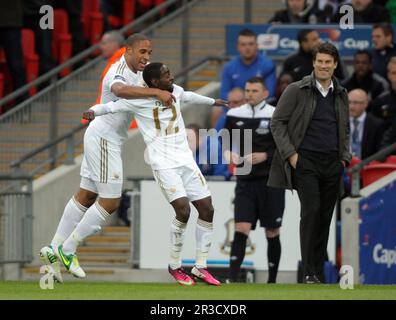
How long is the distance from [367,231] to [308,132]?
3116 mm

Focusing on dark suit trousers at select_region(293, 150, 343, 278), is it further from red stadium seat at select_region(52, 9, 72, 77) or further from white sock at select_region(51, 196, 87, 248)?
red stadium seat at select_region(52, 9, 72, 77)

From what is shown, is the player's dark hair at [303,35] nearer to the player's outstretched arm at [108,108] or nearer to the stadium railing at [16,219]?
the stadium railing at [16,219]

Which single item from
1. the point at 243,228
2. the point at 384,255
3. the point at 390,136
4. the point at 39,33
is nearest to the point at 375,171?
the point at 390,136

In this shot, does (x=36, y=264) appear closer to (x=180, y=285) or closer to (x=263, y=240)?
(x=263, y=240)

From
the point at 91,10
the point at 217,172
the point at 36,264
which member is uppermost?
the point at 91,10

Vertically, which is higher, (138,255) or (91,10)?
(91,10)

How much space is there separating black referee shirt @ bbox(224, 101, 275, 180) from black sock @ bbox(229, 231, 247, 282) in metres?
0.65

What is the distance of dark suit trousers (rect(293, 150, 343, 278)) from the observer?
1507cm

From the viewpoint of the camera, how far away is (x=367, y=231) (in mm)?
17891

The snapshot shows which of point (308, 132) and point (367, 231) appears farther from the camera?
point (367, 231)

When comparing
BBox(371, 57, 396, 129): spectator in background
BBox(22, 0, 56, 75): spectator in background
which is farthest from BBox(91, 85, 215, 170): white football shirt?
BBox(22, 0, 56, 75): spectator in background

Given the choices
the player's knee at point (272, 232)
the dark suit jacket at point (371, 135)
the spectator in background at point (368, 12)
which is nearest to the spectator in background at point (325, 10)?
the spectator in background at point (368, 12)

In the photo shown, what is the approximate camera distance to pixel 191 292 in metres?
13.8
